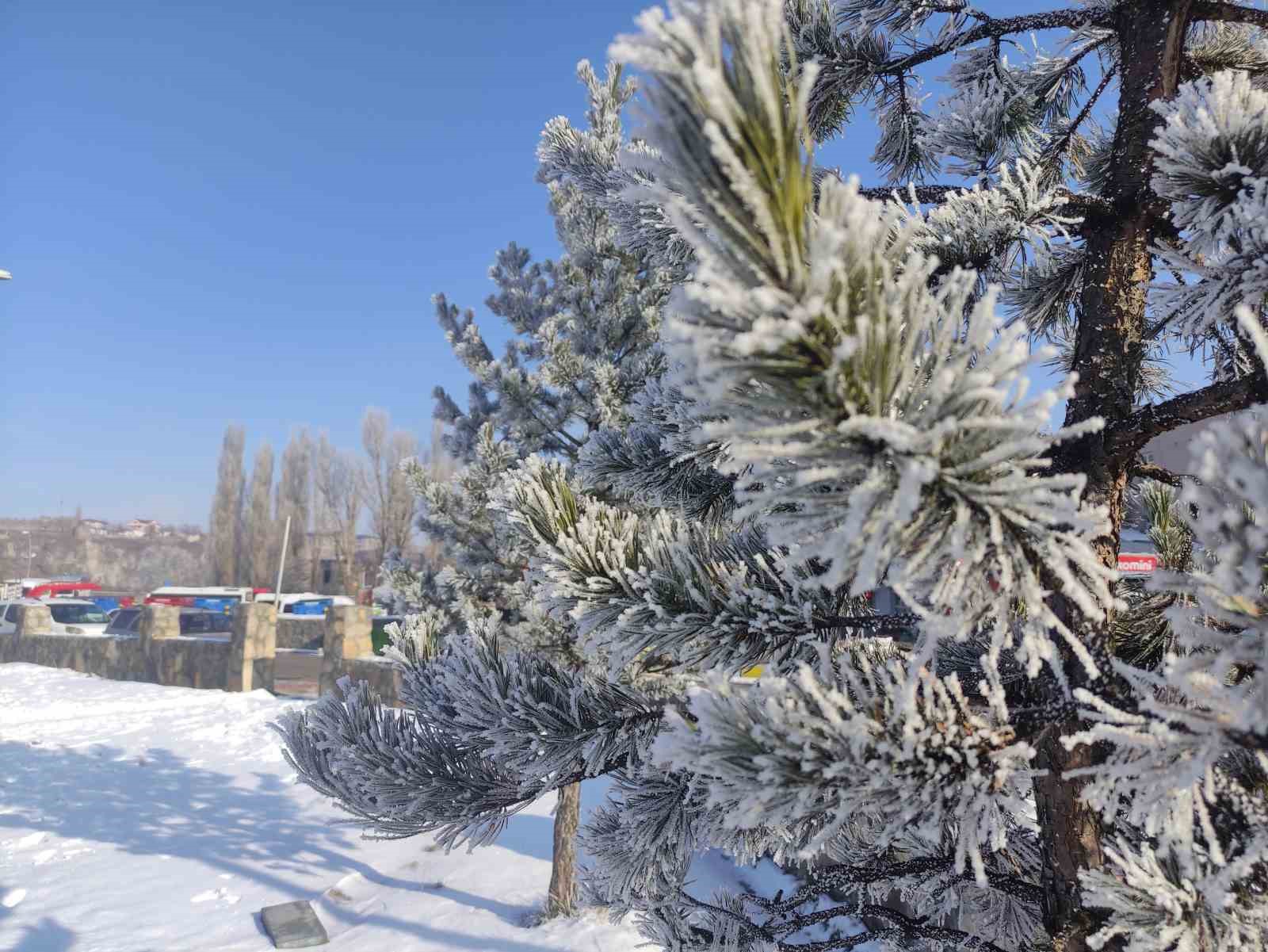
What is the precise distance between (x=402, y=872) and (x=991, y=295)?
913 centimetres

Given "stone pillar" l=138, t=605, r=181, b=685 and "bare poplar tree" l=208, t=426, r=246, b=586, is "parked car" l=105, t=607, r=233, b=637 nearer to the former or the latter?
"stone pillar" l=138, t=605, r=181, b=685

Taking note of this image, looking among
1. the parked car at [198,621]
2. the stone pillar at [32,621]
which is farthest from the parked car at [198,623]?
the stone pillar at [32,621]

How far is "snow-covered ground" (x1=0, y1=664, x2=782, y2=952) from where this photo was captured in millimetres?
6504

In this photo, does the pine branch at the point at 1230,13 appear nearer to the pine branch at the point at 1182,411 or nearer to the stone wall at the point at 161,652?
the pine branch at the point at 1182,411

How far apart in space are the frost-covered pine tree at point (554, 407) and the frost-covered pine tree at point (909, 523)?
447cm

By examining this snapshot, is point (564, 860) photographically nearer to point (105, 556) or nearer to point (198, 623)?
point (198, 623)

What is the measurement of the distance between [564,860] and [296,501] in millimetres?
37969

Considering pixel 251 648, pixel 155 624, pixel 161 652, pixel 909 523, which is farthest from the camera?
pixel 155 624

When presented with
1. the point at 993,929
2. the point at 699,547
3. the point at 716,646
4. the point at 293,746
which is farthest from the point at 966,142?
the point at 293,746

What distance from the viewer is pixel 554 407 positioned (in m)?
8.11

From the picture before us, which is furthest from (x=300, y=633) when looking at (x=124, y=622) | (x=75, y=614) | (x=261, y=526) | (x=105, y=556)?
(x=105, y=556)

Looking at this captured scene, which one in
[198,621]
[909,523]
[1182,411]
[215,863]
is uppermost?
Result: [1182,411]

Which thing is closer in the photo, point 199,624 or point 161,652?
point 161,652

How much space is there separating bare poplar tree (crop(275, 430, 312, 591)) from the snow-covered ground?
28760 millimetres
